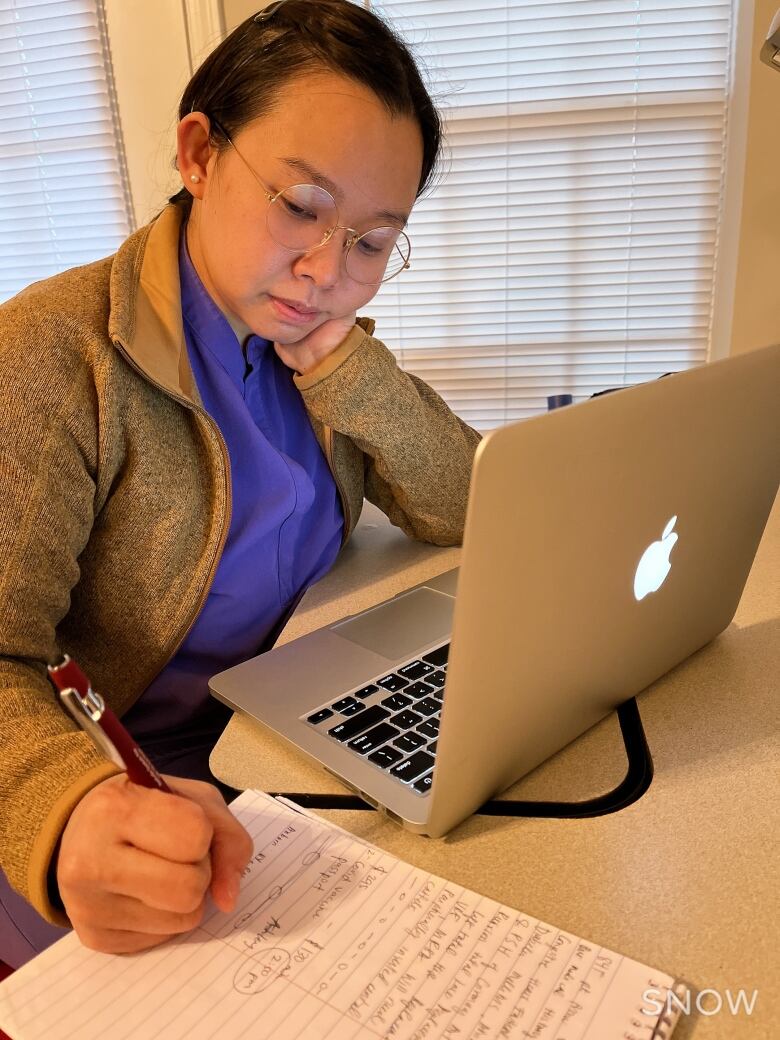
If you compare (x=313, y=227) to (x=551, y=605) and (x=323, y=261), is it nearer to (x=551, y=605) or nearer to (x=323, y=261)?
(x=323, y=261)

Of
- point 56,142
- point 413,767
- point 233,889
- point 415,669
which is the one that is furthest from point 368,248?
point 56,142

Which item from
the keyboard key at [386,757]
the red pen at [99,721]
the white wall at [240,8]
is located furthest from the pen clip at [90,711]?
the white wall at [240,8]

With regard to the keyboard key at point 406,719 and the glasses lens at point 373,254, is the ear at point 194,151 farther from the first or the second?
the keyboard key at point 406,719

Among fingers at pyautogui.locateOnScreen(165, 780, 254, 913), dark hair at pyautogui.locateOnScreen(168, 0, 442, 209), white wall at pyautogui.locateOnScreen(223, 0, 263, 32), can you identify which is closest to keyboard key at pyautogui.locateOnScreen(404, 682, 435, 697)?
fingers at pyautogui.locateOnScreen(165, 780, 254, 913)

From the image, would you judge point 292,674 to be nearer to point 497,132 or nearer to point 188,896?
point 188,896

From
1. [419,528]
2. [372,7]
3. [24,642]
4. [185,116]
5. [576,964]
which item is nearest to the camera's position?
[576,964]

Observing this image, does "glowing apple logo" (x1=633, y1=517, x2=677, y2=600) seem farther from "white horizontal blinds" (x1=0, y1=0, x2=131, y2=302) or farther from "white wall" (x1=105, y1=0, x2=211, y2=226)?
"white horizontal blinds" (x1=0, y1=0, x2=131, y2=302)

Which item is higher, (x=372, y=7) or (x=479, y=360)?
(x=372, y=7)

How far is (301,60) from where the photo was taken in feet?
2.77

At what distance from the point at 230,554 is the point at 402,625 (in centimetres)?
23

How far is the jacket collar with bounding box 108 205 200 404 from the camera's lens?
803 mm

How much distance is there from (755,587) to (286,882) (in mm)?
681

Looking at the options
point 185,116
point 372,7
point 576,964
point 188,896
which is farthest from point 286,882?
point 372,7

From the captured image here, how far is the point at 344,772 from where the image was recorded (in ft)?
2.00
